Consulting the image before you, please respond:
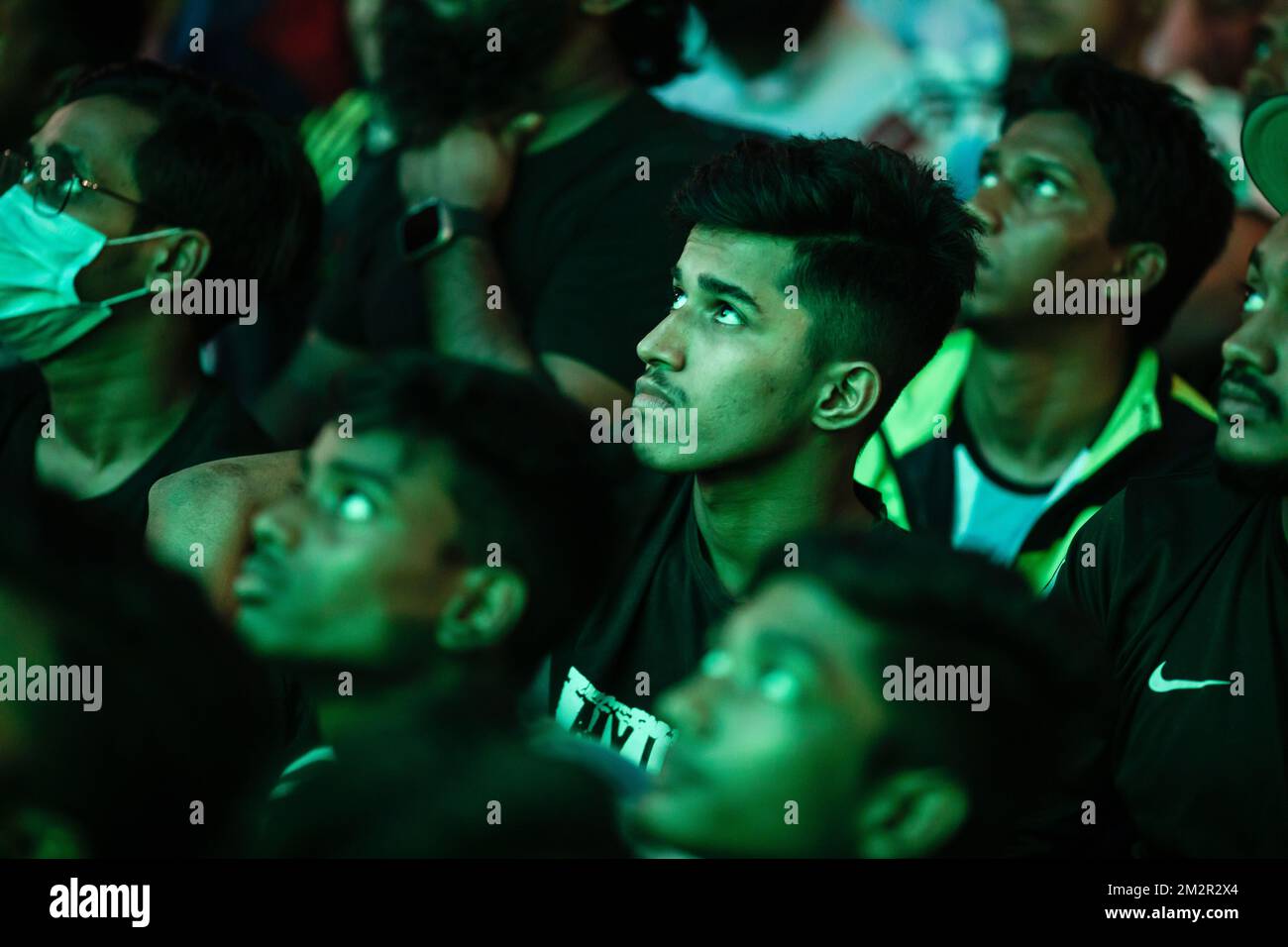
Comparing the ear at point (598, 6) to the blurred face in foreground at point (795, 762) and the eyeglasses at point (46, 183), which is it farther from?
the blurred face in foreground at point (795, 762)

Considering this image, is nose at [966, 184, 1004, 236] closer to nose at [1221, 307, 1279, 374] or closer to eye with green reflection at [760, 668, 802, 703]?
nose at [1221, 307, 1279, 374]

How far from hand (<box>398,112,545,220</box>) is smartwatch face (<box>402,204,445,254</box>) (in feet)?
0.20

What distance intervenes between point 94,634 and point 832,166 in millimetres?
1302

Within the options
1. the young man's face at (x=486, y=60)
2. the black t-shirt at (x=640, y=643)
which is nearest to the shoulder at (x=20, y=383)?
the young man's face at (x=486, y=60)

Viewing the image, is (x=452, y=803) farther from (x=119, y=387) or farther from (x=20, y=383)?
(x=20, y=383)

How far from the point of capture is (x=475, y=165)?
3576 mm

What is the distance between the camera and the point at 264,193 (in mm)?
3244

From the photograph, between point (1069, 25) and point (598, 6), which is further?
point (1069, 25)

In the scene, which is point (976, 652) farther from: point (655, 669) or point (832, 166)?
point (832, 166)

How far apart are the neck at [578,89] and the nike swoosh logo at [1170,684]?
1753 millimetres

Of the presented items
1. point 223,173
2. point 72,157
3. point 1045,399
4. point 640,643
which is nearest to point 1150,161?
point 1045,399

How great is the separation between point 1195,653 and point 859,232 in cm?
82
